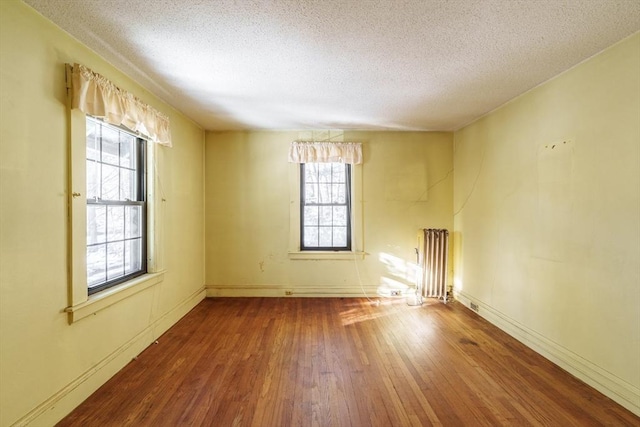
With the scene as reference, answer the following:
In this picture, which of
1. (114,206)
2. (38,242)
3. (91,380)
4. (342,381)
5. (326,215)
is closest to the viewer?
(38,242)

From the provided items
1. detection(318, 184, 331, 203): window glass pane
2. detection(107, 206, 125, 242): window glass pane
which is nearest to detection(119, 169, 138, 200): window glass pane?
Answer: detection(107, 206, 125, 242): window glass pane

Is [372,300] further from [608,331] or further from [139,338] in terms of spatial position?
[139,338]

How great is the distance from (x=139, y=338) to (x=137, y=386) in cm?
58

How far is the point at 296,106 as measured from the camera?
3.16 meters

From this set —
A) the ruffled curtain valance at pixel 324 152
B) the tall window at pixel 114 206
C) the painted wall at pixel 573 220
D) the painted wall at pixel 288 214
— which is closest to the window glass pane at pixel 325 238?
the painted wall at pixel 288 214

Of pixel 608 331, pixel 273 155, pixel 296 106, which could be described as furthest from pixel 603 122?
pixel 273 155

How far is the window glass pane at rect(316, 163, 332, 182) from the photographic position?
14.0 feet

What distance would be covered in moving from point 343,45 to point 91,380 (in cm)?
303

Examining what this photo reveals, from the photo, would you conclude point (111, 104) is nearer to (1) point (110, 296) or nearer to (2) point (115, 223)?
(2) point (115, 223)

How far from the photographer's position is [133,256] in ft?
8.90

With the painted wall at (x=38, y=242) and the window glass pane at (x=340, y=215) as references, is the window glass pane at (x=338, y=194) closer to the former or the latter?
the window glass pane at (x=340, y=215)

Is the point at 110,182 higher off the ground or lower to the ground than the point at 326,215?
higher

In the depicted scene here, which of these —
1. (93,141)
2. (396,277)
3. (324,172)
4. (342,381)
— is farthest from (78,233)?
(396,277)

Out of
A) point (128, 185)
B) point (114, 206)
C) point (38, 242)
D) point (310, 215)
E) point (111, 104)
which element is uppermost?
point (111, 104)
